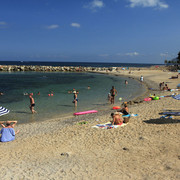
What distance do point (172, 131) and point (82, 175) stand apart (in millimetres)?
5157

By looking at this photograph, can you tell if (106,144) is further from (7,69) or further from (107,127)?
(7,69)

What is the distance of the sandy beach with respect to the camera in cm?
555

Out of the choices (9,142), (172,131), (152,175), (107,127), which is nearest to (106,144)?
(107,127)

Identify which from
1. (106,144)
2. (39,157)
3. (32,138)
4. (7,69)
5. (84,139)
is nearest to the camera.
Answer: (39,157)

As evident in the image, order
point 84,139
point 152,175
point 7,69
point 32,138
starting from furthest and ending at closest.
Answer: point 7,69, point 32,138, point 84,139, point 152,175

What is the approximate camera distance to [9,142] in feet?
28.4

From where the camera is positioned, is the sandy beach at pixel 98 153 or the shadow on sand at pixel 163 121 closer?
the sandy beach at pixel 98 153

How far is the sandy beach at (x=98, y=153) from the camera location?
555 centimetres

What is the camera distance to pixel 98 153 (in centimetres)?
691

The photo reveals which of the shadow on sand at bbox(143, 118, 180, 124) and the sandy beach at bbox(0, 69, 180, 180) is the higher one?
the shadow on sand at bbox(143, 118, 180, 124)

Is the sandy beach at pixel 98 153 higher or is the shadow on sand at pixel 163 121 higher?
the shadow on sand at pixel 163 121

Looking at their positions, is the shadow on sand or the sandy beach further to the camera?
the shadow on sand

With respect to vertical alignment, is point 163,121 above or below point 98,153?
above

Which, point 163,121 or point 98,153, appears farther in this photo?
point 163,121
